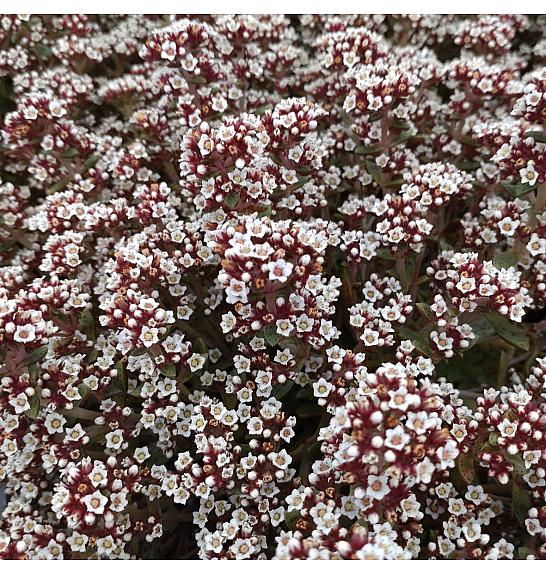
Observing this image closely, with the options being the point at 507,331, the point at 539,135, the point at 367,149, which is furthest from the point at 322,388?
the point at 539,135

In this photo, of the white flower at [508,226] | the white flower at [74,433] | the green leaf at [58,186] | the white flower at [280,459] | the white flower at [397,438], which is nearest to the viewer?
the white flower at [397,438]

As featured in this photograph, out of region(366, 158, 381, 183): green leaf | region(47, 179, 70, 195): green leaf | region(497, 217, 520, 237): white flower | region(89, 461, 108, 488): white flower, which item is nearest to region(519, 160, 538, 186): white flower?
region(497, 217, 520, 237): white flower

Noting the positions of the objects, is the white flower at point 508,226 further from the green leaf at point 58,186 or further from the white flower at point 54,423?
the green leaf at point 58,186

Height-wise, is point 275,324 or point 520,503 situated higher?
point 275,324

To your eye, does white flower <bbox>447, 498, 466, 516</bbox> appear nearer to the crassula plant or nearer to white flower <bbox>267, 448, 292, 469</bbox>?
the crassula plant

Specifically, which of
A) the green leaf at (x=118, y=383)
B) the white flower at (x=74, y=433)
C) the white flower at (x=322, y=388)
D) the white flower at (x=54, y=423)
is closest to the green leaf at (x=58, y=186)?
the green leaf at (x=118, y=383)

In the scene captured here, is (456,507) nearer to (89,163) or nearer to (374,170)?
(374,170)
